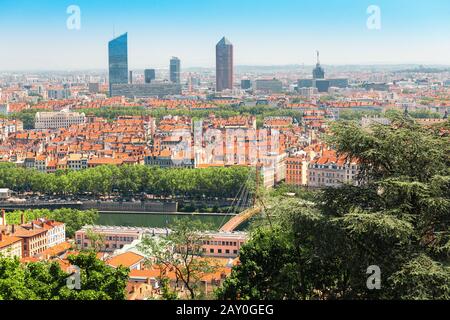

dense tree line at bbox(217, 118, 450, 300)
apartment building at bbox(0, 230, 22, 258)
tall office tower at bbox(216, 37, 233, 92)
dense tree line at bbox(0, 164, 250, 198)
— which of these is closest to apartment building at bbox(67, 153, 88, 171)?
dense tree line at bbox(0, 164, 250, 198)

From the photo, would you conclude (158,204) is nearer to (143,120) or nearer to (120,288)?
(120,288)

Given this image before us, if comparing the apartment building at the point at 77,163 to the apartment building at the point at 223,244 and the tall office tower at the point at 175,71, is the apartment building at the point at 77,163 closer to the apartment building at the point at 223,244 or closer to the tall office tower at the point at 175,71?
the apartment building at the point at 223,244

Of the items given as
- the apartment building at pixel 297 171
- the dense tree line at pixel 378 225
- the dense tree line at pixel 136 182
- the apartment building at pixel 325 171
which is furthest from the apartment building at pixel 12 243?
the apartment building at pixel 297 171

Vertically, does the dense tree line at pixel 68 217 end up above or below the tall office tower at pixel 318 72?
below

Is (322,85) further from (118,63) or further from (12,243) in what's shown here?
(12,243)

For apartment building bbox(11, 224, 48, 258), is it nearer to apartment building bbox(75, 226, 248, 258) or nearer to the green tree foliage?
apartment building bbox(75, 226, 248, 258)

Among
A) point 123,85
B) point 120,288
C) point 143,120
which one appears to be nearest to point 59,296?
point 120,288
